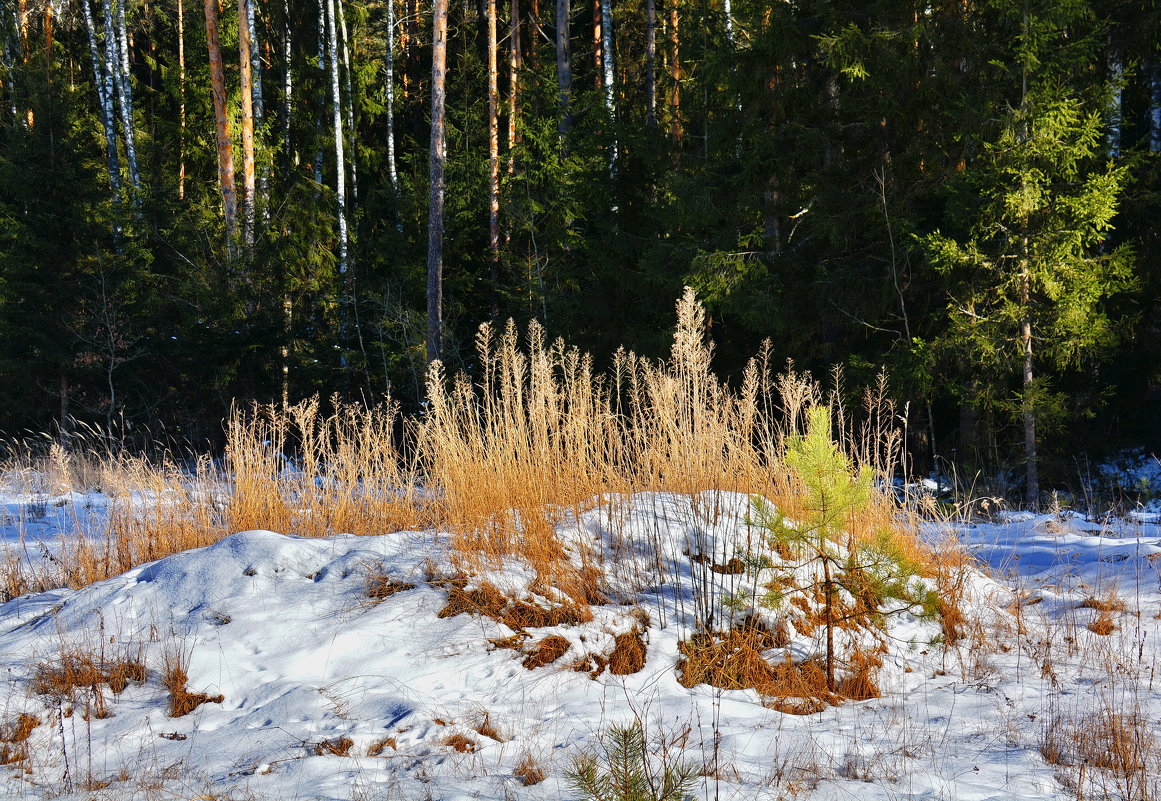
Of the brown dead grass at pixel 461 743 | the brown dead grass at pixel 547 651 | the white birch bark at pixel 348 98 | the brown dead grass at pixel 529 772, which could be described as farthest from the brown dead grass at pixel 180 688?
the white birch bark at pixel 348 98

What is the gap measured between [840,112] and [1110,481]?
6075 millimetres

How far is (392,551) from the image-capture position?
4570mm

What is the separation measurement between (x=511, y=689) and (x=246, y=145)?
1505 cm

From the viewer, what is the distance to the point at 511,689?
3480 mm

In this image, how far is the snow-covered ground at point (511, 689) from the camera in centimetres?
279

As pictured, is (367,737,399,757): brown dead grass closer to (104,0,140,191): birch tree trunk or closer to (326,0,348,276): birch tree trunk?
(326,0,348,276): birch tree trunk

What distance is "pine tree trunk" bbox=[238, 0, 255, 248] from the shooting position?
1464cm

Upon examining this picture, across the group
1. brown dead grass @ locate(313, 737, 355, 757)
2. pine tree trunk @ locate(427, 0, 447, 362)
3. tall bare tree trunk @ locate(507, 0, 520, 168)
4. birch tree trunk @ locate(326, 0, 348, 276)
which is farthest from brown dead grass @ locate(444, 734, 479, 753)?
tall bare tree trunk @ locate(507, 0, 520, 168)

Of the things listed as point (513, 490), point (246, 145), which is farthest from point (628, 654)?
point (246, 145)

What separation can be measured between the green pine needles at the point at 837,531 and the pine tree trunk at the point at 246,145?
12492mm

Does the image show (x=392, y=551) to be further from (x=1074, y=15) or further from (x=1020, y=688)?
(x=1074, y=15)

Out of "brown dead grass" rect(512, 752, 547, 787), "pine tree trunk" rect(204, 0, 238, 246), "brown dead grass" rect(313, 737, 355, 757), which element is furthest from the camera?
"pine tree trunk" rect(204, 0, 238, 246)

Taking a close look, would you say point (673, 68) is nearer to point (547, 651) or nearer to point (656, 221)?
point (656, 221)

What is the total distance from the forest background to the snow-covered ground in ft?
17.4
